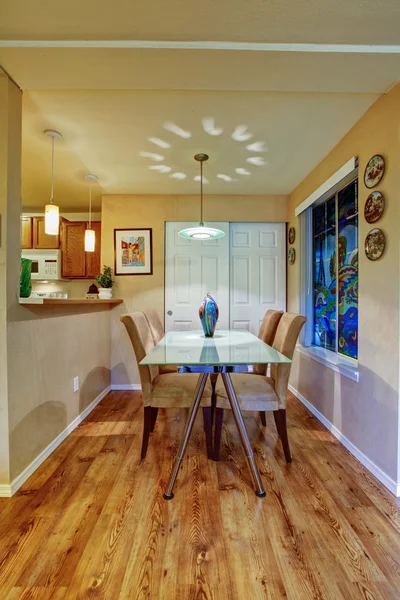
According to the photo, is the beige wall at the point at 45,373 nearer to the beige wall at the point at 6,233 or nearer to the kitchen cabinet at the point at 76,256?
the beige wall at the point at 6,233

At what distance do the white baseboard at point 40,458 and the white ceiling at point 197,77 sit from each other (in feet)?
7.56

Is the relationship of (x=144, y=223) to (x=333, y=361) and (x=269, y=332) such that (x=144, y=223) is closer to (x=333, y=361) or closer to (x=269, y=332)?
(x=269, y=332)

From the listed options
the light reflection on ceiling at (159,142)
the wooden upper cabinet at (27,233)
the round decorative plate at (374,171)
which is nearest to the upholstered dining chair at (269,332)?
the round decorative plate at (374,171)

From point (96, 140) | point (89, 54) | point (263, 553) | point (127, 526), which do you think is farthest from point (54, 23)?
point (263, 553)

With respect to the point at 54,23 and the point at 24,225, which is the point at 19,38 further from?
the point at 24,225

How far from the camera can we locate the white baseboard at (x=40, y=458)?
1531 mm

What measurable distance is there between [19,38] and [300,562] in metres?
2.71

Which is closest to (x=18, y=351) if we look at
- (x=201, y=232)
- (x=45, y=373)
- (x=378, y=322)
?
(x=45, y=373)

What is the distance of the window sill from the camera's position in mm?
1998

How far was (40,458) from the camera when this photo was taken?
181cm

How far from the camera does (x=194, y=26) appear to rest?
128 centimetres

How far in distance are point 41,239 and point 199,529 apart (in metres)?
3.68

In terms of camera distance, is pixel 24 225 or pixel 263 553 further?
pixel 24 225

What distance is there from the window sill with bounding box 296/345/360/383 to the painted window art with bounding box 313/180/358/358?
0.07m
